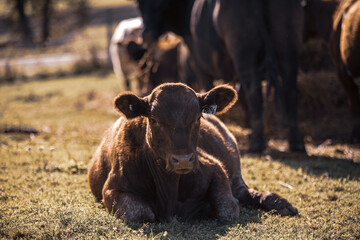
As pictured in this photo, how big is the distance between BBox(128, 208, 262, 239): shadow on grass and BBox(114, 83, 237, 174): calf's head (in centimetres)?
53

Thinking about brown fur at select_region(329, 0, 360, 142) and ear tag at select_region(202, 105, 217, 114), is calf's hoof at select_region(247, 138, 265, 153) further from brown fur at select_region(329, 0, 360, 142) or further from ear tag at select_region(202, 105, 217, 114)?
ear tag at select_region(202, 105, 217, 114)

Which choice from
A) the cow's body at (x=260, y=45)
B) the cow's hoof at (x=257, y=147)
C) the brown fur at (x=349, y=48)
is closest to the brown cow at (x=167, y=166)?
the cow's hoof at (x=257, y=147)

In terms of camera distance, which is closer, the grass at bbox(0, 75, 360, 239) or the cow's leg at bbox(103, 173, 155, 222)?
the grass at bbox(0, 75, 360, 239)

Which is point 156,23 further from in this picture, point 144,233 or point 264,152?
point 144,233

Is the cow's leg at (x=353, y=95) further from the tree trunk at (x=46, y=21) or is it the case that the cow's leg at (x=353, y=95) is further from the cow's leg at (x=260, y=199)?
the tree trunk at (x=46, y=21)

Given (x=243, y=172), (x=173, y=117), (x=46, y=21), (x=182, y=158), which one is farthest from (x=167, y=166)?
(x=46, y=21)

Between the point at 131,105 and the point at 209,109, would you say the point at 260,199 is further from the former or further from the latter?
the point at 131,105

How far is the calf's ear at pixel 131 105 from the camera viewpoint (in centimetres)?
405

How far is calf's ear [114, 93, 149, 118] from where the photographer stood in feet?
13.3

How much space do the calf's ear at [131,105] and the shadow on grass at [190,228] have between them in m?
0.98

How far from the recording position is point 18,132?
351 inches

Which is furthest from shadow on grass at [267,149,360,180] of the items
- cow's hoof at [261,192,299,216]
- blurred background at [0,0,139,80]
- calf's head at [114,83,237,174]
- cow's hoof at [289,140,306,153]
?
blurred background at [0,0,139,80]

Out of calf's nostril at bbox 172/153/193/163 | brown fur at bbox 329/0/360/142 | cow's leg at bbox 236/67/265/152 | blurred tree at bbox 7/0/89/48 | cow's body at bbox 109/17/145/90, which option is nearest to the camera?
calf's nostril at bbox 172/153/193/163

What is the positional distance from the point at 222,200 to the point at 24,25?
83.1 feet
